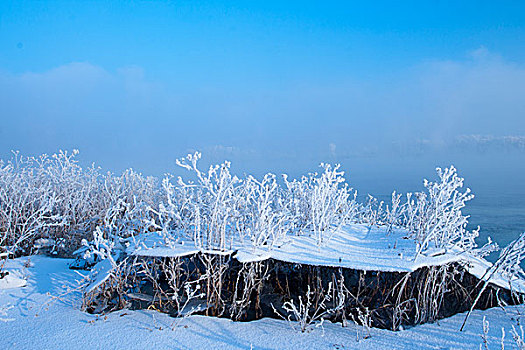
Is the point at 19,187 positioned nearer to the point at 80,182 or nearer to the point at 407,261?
the point at 80,182

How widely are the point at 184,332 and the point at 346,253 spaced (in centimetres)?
231

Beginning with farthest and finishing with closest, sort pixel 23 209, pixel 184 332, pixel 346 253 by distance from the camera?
pixel 23 209
pixel 346 253
pixel 184 332

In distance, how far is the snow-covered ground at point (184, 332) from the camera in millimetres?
3670

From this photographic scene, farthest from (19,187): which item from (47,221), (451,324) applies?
(451,324)

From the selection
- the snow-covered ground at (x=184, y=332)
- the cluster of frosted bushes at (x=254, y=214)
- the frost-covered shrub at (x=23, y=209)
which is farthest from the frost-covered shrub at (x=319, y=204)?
the frost-covered shrub at (x=23, y=209)

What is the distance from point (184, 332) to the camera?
3.96 meters

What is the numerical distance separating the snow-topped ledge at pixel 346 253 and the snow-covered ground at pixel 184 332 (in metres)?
0.77

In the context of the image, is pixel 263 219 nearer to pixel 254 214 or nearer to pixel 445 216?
pixel 254 214

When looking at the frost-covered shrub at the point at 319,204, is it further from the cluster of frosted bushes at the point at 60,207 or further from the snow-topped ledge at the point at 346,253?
the cluster of frosted bushes at the point at 60,207

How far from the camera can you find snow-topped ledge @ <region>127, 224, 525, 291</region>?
4137mm

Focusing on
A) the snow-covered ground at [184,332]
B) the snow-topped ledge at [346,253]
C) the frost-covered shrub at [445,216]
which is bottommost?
the snow-covered ground at [184,332]

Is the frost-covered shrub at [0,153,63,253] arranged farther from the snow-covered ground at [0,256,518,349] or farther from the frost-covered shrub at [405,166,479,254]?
the frost-covered shrub at [405,166,479,254]

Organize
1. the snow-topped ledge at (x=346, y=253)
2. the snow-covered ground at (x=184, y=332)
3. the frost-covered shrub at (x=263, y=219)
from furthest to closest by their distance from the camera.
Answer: the frost-covered shrub at (x=263, y=219) → the snow-topped ledge at (x=346, y=253) → the snow-covered ground at (x=184, y=332)

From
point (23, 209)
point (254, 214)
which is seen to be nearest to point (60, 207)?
point (23, 209)
